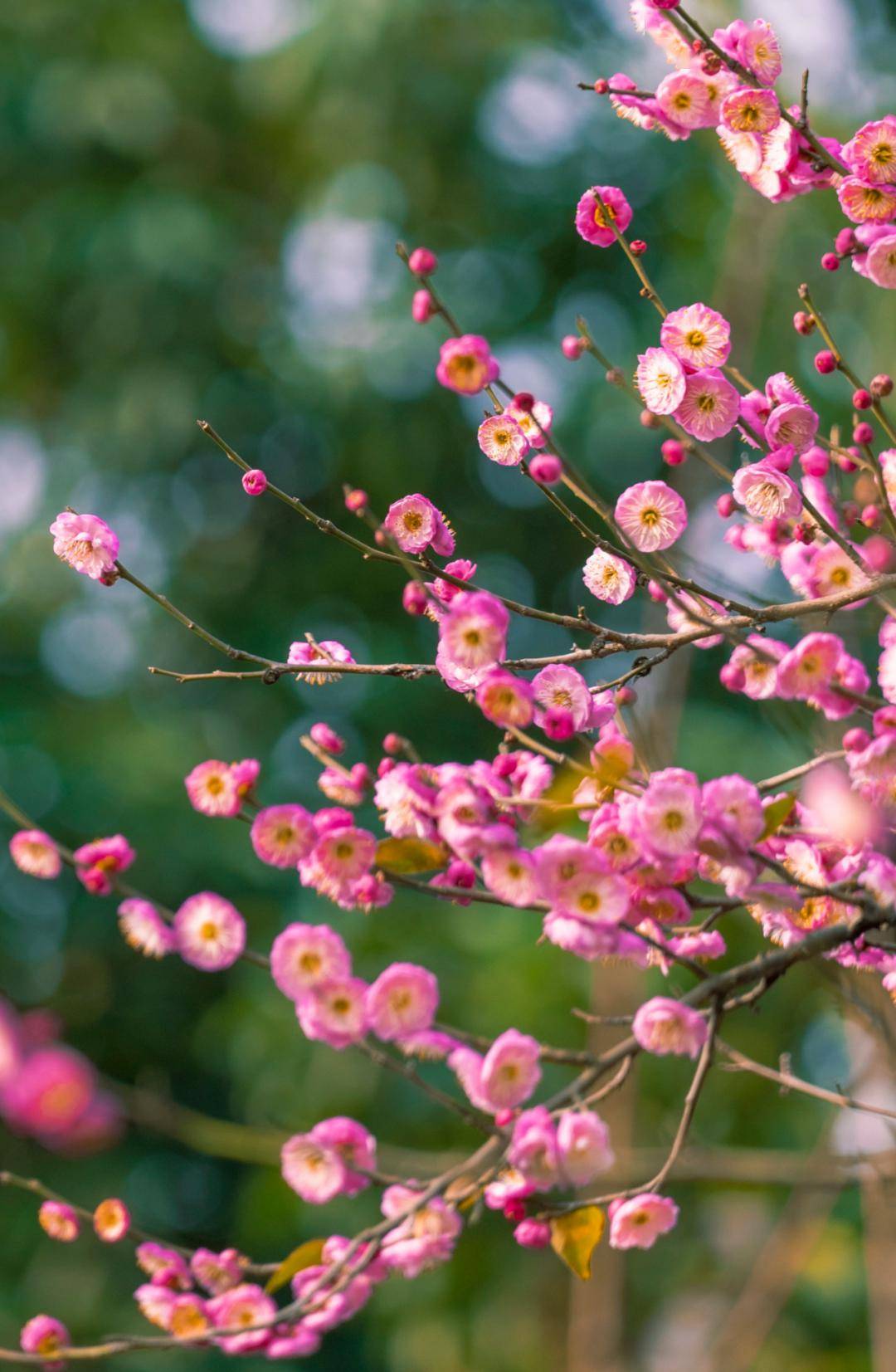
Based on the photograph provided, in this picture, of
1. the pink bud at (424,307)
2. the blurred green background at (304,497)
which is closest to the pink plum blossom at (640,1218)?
the pink bud at (424,307)

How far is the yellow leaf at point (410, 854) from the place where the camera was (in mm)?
873

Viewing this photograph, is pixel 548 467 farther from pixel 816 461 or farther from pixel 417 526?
pixel 816 461

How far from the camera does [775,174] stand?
1100mm

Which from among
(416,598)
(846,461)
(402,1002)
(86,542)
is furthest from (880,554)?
(86,542)

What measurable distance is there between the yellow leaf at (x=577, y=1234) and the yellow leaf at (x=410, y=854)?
238 millimetres

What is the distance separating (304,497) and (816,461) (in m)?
6.33

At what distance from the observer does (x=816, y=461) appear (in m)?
1.11

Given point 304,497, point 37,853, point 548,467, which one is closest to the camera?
point 548,467

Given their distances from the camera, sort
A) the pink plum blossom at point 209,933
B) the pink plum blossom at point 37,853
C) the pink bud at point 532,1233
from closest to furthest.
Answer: the pink bud at point 532,1233 < the pink plum blossom at point 209,933 < the pink plum blossom at point 37,853

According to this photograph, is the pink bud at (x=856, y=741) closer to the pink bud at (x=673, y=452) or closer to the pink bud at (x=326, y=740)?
the pink bud at (x=673, y=452)

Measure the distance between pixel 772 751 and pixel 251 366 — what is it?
350 cm

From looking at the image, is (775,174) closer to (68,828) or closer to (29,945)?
(68,828)

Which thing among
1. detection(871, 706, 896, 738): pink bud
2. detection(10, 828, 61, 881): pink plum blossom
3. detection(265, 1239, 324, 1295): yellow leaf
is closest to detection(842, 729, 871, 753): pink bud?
detection(871, 706, 896, 738): pink bud

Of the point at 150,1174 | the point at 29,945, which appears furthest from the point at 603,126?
the point at 150,1174
